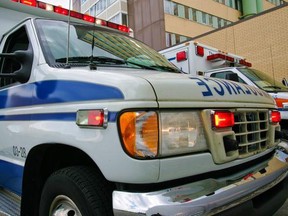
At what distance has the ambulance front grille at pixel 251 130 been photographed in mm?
2510

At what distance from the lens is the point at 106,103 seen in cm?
212

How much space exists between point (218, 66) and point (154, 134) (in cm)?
696

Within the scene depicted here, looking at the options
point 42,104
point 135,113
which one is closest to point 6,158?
point 42,104

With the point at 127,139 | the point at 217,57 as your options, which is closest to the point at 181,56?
the point at 217,57

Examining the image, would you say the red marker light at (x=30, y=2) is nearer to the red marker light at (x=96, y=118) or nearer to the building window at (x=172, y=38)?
the red marker light at (x=96, y=118)

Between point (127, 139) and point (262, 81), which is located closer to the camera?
point (127, 139)

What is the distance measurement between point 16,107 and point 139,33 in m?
30.7

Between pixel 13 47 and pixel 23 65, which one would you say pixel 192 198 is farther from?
pixel 13 47

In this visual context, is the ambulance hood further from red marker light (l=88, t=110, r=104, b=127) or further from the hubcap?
the hubcap

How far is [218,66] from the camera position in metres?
8.68

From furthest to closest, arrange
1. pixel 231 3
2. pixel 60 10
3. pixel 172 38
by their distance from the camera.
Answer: pixel 231 3
pixel 172 38
pixel 60 10

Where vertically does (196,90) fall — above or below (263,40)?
below

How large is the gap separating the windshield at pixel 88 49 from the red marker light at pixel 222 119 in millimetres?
997

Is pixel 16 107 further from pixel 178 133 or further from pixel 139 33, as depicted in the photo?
pixel 139 33
